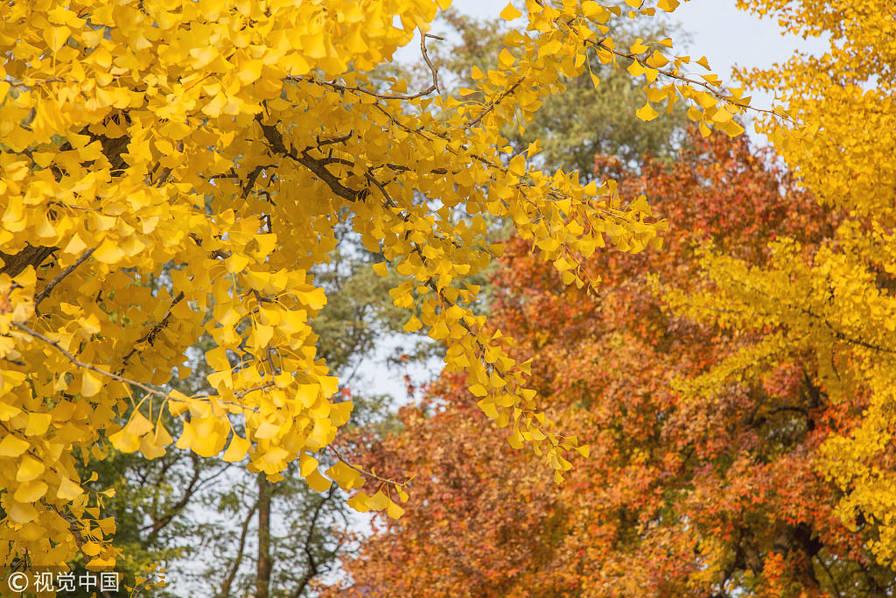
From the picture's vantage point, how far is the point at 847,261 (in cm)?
823

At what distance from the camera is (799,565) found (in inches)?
463

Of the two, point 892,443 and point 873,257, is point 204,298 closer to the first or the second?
point 873,257

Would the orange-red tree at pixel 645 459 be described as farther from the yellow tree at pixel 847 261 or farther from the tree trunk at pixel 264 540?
the tree trunk at pixel 264 540

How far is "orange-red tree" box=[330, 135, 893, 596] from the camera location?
10.1 m

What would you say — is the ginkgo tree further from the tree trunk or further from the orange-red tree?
the tree trunk

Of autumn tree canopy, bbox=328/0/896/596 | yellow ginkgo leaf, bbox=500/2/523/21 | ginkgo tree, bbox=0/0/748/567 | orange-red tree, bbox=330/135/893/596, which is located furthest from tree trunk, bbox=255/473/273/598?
yellow ginkgo leaf, bbox=500/2/523/21

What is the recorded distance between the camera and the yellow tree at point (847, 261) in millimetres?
7742

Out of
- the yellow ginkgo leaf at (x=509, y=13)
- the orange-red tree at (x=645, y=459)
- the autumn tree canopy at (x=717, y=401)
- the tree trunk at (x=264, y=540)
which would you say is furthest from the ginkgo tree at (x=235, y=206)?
the tree trunk at (x=264, y=540)

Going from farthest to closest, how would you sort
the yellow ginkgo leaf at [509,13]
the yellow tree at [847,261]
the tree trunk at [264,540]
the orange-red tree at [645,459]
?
1. the tree trunk at [264,540]
2. the orange-red tree at [645,459]
3. the yellow tree at [847,261]
4. the yellow ginkgo leaf at [509,13]

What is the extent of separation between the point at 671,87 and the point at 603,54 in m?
0.28

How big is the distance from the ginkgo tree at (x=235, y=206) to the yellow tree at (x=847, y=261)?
422 centimetres

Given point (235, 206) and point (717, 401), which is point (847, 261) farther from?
point (235, 206)

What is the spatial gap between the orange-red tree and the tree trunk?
3.18 metres

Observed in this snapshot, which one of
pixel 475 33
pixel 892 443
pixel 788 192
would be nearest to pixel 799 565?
pixel 892 443
